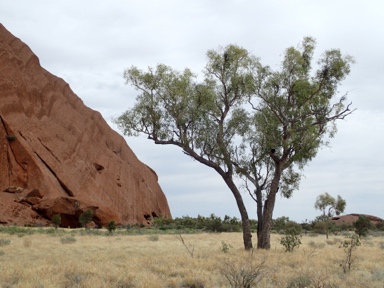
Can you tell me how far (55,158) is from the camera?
55594 millimetres

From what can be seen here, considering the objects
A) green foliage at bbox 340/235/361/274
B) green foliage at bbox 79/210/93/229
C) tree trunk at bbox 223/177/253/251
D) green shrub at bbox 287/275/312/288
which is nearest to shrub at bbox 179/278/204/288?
Answer: green shrub at bbox 287/275/312/288

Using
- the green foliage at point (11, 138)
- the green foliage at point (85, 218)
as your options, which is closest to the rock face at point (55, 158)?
the green foliage at point (11, 138)

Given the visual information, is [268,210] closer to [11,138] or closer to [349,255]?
[349,255]

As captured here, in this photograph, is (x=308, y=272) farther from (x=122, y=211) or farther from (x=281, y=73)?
(x=122, y=211)

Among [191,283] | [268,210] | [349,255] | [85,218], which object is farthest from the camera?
[85,218]

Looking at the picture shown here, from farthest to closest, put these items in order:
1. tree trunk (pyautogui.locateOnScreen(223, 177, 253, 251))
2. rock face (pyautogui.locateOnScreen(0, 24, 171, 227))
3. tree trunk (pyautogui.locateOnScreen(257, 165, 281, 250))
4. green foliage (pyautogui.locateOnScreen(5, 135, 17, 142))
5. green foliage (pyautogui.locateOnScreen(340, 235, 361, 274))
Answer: green foliage (pyautogui.locateOnScreen(5, 135, 17, 142)), rock face (pyautogui.locateOnScreen(0, 24, 171, 227)), tree trunk (pyautogui.locateOnScreen(223, 177, 253, 251)), tree trunk (pyautogui.locateOnScreen(257, 165, 281, 250)), green foliage (pyautogui.locateOnScreen(340, 235, 361, 274))

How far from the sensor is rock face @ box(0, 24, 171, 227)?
4750 cm

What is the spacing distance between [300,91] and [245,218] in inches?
263

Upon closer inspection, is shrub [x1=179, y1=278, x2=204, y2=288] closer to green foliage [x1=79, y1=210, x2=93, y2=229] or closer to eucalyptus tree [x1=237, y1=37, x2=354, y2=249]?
eucalyptus tree [x1=237, y1=37, x2=354, y2=249]

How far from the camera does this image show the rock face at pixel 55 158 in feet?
156

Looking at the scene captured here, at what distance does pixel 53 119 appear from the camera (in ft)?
198

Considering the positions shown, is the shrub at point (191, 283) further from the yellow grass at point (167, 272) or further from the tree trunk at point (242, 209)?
the tree trunk at point (242, 209)

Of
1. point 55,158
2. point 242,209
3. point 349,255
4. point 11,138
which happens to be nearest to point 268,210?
point 242,209

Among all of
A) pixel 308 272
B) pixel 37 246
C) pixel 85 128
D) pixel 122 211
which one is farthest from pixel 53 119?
pixel 308 272
